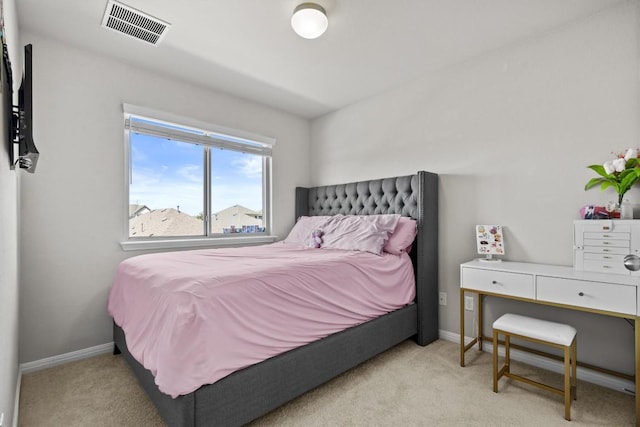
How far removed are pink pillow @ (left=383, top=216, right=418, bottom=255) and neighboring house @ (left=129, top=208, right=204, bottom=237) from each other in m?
1.91

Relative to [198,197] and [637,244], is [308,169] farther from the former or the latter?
[637,244]

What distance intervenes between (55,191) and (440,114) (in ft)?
10.5

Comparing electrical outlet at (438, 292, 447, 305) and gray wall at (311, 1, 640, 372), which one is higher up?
gray wall at (311, 1, 640, 372)

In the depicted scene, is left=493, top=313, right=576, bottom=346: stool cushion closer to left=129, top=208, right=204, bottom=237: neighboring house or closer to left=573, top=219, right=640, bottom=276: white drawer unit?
left=573, top=219, right=640, bottom=276: white drawer unit

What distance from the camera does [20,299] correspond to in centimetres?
215

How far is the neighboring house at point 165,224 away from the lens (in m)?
2.77

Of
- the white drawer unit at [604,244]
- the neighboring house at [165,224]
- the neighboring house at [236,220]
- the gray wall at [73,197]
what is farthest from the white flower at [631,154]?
the gray wall at [73,197]

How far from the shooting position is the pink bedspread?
1328 mm

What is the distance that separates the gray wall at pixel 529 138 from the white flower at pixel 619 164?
222mm

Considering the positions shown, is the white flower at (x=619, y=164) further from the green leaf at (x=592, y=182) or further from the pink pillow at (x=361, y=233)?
the pink pillow at (x=361, y=233)

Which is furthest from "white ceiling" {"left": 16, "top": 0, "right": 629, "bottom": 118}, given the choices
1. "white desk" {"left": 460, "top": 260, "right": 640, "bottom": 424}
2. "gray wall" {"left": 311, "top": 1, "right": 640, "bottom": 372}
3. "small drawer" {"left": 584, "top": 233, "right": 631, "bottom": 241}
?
"white desk" {"left": 460, "top": 260, "right": 640, "bottom": 424}

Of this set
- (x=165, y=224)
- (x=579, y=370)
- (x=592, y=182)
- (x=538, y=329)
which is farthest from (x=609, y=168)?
(x=165, y=224)

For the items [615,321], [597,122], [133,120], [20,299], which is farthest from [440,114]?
[20,299]

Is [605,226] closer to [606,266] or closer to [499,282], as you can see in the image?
[606,266]
